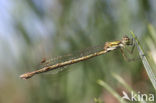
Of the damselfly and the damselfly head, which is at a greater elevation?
the damselfly head

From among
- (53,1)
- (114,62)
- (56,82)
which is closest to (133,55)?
(114,62)

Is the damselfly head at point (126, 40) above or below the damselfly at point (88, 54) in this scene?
above

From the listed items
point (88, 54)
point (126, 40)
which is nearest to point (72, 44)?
point (88, 54)

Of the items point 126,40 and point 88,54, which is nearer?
point 126,40

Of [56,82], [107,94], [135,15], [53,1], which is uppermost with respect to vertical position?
[53,1]

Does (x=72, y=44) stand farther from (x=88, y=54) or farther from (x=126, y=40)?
(x=126, y=40)

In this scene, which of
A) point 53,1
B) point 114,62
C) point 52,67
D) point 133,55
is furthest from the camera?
point 53,1

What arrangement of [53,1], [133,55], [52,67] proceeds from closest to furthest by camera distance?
[133,55], [52,67], [53,1]

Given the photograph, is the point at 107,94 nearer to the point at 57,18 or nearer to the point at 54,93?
the point at 54,93
